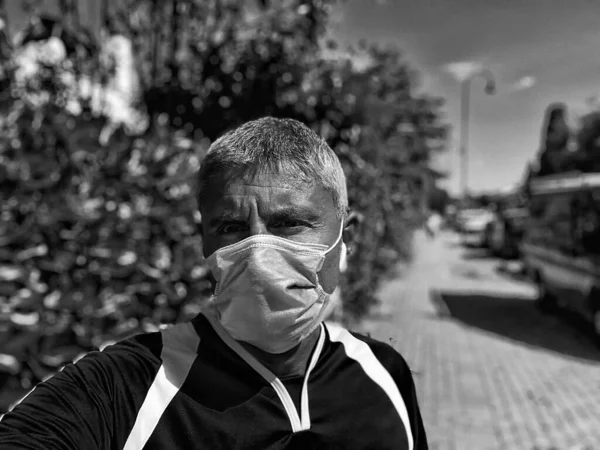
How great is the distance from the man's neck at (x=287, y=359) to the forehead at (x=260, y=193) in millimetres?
378

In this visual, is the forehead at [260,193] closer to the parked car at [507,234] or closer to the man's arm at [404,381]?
the man's arm at [404,381]

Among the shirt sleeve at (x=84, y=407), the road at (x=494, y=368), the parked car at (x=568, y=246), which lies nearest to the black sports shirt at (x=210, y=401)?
the shirt sleeve at (x=84, y=407)

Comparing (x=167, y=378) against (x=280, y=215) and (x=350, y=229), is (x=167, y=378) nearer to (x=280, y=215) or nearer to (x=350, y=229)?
(x=280, y=215)

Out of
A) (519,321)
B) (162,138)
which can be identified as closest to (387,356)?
(162,138)

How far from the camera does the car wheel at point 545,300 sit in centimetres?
1064

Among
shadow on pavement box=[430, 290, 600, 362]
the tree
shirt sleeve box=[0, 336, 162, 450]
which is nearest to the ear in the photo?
shirt sleeve box=[0, 336, 162, 450]

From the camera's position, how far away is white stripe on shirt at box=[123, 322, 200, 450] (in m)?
A: 1.29

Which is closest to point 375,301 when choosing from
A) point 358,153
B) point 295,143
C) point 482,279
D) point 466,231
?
point 358,153

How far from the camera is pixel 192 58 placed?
441cm

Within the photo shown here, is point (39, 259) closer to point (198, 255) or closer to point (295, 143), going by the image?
point (198, 255)

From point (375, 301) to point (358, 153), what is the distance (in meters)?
4.00

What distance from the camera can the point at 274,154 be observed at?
1.48m

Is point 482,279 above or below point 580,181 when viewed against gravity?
below

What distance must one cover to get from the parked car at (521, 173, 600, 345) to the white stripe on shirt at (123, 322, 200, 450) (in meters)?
7.78
